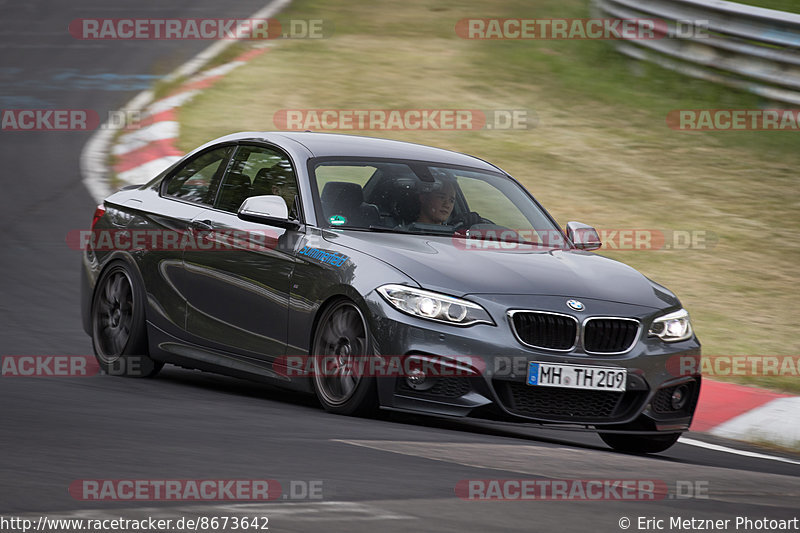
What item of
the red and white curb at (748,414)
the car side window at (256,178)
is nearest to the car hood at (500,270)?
the car side window at (256,178)

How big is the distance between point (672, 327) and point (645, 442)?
2.19 feet

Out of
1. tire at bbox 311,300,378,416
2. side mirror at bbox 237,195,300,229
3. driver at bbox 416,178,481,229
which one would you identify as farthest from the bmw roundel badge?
side mirror at bbox 237,195,300,229

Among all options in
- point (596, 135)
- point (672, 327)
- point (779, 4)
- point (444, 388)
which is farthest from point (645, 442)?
point (779, 4)

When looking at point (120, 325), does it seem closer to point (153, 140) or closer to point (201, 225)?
point (201, 225)

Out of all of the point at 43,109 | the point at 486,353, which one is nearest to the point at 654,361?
the point at 486,353

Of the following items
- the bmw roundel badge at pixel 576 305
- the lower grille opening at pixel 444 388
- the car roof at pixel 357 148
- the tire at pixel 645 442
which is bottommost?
the tire at pixel 645 442

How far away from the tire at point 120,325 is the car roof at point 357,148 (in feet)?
3.70

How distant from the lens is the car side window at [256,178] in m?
7.98

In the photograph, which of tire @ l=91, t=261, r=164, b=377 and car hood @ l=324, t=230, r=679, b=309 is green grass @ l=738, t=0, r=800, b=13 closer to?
car hood @ l=324, t=230, r=679, b=309

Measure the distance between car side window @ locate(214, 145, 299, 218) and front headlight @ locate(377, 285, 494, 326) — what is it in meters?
1.32

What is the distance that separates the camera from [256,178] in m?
8.23

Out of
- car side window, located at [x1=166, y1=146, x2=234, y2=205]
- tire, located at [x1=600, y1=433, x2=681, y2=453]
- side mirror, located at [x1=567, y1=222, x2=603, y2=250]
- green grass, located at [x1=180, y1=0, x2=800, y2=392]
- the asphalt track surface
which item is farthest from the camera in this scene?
green grass, located at [x1=180, y1=0, x2=800, y2=392]

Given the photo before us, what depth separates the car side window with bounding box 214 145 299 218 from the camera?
7980 millimetres

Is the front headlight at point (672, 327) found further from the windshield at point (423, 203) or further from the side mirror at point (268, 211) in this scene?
the side mirror at point (268, 211)
